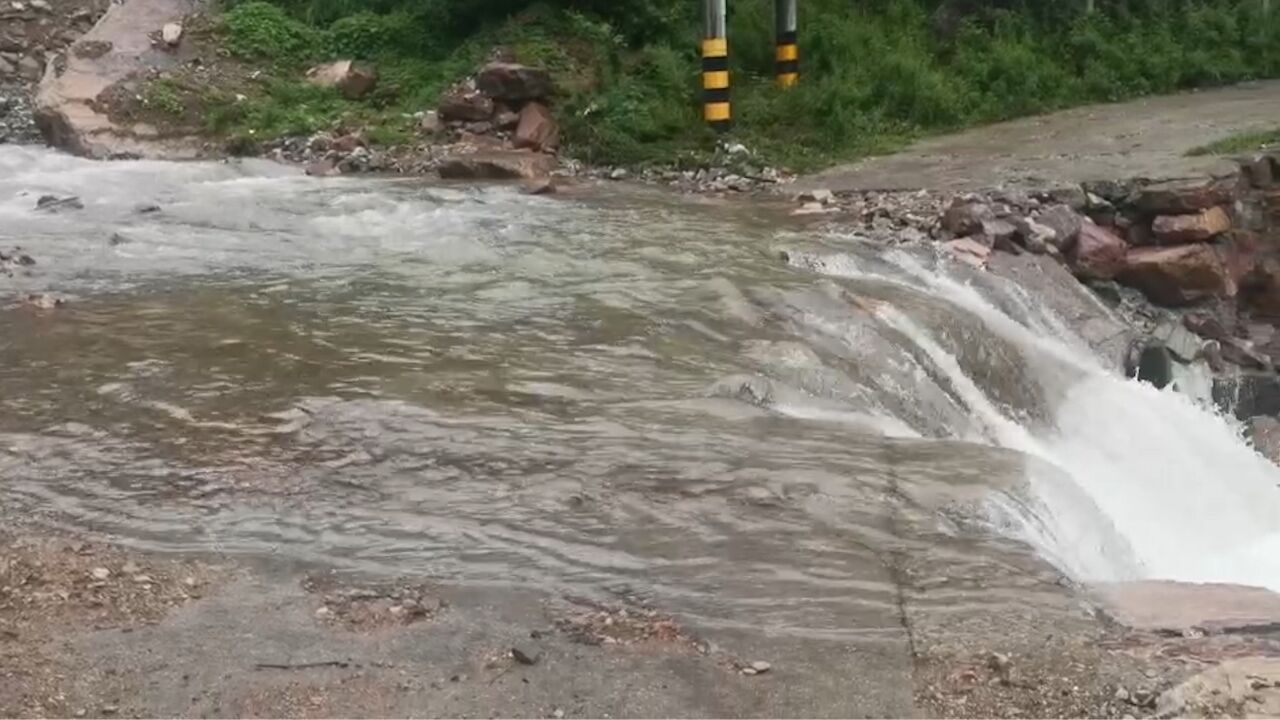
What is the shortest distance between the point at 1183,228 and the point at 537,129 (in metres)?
6.24

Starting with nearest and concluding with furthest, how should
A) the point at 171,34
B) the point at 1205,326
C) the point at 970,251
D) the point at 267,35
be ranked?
the point at 970,251
the point at 1205,326
the point at 171,34
the point at 267,35

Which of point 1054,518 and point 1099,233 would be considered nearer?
point 1054,518

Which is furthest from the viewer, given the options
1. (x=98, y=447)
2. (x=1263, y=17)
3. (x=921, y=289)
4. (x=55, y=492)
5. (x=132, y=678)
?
(x=1263, y=17)

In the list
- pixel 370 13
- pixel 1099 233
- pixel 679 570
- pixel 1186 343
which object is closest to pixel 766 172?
pixel 1099 233

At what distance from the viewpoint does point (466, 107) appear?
14.4 m

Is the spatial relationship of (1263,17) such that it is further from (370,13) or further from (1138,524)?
(1138,524)

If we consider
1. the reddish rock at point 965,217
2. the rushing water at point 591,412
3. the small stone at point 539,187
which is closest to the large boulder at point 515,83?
the small stone at point 539,187

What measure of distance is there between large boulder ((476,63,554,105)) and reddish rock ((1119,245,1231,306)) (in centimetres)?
620

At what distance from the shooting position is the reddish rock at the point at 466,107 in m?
14.4

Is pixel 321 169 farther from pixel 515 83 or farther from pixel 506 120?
pixel 515 83

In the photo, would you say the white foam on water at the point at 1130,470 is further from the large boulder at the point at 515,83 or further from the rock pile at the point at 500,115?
the large boulder at the point at 515,83

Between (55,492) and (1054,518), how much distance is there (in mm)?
4093

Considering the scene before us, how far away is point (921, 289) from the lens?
9594 mm

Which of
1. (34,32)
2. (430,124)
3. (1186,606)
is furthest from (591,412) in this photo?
(34,32)
